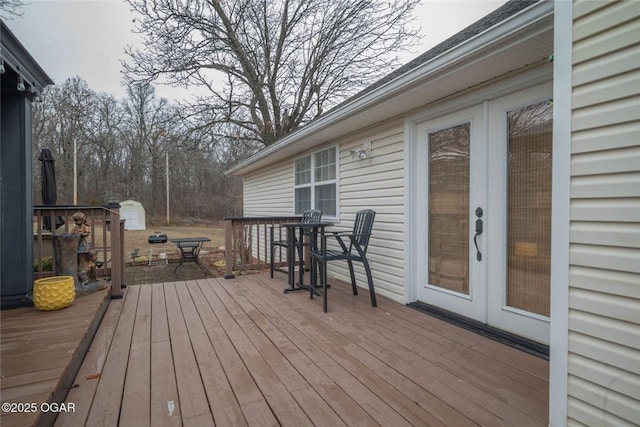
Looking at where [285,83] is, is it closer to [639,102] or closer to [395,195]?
[395,195]

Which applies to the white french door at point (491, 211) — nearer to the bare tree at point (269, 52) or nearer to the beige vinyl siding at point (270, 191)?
the beige vinyl siding at point (270, 191)

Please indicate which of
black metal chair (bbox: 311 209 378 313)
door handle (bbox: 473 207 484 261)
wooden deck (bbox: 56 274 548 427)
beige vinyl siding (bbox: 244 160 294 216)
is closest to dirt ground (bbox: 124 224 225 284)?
Result: beige vinyl siding (bbox: 244 160 294 216)

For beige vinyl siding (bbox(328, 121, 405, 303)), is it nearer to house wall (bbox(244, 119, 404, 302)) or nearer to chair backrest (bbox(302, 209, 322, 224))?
house wall (bbox(244, 119, 404, 302))

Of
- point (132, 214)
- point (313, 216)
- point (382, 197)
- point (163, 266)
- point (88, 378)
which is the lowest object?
point (163, 266)

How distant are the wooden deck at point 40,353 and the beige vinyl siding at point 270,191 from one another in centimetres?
429

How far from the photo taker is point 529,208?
2447 millimetres

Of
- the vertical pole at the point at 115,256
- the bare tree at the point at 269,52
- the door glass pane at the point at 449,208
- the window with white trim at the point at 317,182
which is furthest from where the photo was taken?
the bare tree at the point at 269,52

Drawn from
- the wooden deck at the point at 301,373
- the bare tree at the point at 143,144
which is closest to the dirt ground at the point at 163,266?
the wooden deck at the point at 301,373

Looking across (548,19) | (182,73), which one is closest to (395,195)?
(548,19)

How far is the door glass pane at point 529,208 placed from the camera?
2342 mm

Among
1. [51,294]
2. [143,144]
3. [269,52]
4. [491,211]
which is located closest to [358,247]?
[491,211]

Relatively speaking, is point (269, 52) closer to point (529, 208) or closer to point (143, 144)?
point (529, 208)

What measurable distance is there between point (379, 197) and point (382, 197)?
6cm

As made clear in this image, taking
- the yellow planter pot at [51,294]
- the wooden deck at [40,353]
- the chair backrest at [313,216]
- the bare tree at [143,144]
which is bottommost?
the wooden deck at [40,353]
